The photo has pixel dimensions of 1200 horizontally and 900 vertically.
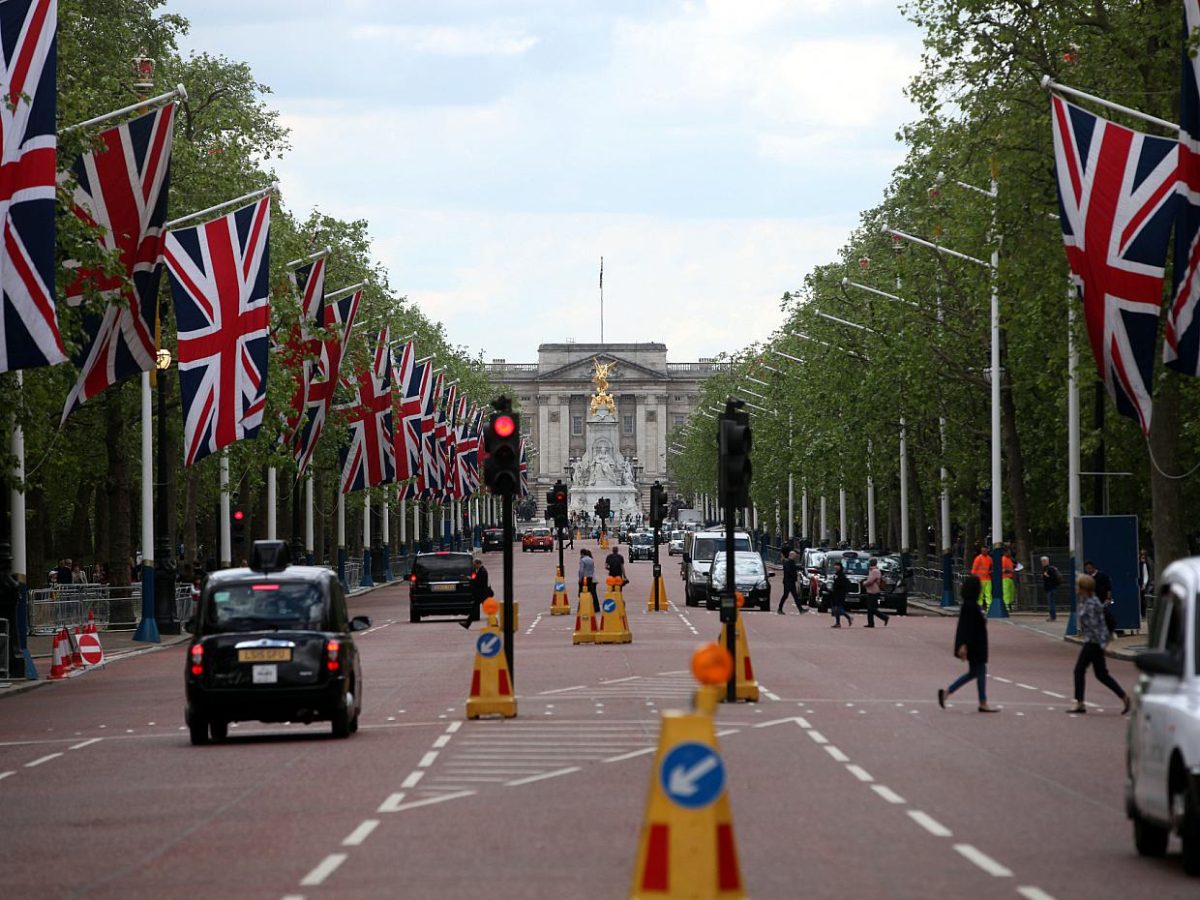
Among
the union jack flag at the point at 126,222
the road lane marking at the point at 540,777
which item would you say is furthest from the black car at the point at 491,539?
the road lane marking at the point at 540,777

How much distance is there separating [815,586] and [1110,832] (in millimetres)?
53426

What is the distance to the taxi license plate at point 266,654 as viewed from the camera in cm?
2330

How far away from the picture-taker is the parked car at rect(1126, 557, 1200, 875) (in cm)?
1320

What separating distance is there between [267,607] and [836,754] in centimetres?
619

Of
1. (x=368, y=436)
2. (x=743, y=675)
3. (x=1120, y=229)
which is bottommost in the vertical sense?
(x=743, y=675)

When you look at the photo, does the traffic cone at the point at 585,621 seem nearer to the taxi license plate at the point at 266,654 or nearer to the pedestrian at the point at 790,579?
the pedestrian at the point at 790,579

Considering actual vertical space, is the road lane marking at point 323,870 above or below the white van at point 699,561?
below

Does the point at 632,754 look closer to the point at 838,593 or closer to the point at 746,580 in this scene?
A: the point at 838,593

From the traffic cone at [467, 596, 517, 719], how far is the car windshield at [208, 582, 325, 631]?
2344 millimetres

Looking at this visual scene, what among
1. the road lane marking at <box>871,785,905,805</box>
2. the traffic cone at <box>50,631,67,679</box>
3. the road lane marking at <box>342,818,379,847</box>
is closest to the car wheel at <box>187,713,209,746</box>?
the road lane marking at <box>342,818,379,847</box>

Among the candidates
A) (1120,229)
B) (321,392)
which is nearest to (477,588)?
(321,392)

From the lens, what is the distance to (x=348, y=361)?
217 feet

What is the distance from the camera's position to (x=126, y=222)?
34.9 meters

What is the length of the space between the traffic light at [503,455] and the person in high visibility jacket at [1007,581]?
33737 millimetres
